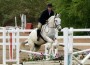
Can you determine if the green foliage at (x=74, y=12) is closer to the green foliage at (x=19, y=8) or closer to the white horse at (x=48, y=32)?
the white horse at (x=48, y=32)

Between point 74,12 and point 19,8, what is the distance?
27.1 m

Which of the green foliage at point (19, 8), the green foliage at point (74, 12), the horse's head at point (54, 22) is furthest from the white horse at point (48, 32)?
the green foliage at point (19, 8)

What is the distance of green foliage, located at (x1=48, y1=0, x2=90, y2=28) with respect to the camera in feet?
121

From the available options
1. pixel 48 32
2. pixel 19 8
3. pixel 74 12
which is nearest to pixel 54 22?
pixel 48 32

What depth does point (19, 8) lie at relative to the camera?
6338cm

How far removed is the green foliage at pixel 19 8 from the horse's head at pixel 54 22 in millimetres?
47879

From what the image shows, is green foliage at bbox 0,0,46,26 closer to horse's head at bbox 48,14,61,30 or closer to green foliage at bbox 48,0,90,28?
green foliage at bbox 48,0,90,28

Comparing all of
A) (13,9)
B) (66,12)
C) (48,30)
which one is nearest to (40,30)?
(48,30)

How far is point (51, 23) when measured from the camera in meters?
14.9

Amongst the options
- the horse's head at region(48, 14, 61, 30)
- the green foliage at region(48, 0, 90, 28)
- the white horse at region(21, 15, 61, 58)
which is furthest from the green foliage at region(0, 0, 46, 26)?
the horse's head at region(48, 14, 61, 30)

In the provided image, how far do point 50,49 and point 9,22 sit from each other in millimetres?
51408

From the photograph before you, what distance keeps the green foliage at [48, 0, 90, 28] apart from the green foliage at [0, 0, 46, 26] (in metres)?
23.4

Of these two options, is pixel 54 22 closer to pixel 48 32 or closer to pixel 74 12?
pixel 48 32

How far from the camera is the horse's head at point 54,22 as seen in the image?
1468 cm
